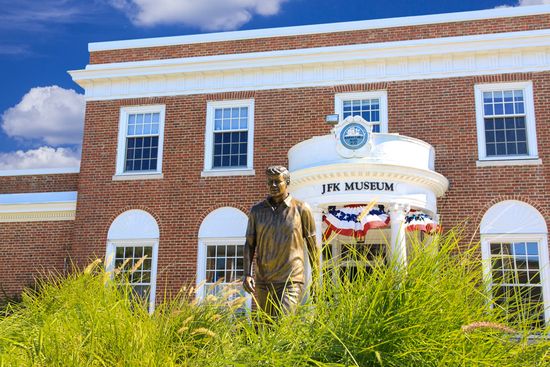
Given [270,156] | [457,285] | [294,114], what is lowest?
[457,285]

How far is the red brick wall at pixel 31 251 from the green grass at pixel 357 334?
14314mm

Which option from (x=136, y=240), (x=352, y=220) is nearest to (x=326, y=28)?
(x=352, y=220)

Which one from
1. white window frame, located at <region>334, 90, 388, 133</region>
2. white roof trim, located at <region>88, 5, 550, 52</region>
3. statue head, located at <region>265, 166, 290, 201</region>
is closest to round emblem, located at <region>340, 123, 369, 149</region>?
white window frame, located at <region>334, 90, 388, 133</region>

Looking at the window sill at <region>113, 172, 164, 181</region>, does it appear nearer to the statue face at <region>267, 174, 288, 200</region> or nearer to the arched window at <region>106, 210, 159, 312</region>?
the arched window at <region>106, 210, 159, 312</region>

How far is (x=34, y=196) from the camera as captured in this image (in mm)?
18641

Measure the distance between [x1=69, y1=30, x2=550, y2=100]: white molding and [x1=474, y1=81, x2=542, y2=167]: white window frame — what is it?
0.41m

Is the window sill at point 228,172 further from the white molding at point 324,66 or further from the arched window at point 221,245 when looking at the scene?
the white molding at point 324,66

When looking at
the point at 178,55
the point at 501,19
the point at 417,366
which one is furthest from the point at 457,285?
the point at 178,55

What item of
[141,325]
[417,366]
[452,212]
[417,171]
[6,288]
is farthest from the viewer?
[6,288]

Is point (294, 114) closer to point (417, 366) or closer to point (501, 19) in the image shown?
point (501, 19)

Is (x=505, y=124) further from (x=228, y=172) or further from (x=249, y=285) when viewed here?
(x=249, y=285)

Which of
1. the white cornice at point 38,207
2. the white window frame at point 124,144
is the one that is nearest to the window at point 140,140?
the white window frame at point 124,144

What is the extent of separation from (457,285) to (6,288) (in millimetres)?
17299

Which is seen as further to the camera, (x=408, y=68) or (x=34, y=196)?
(x=34, y=196)
